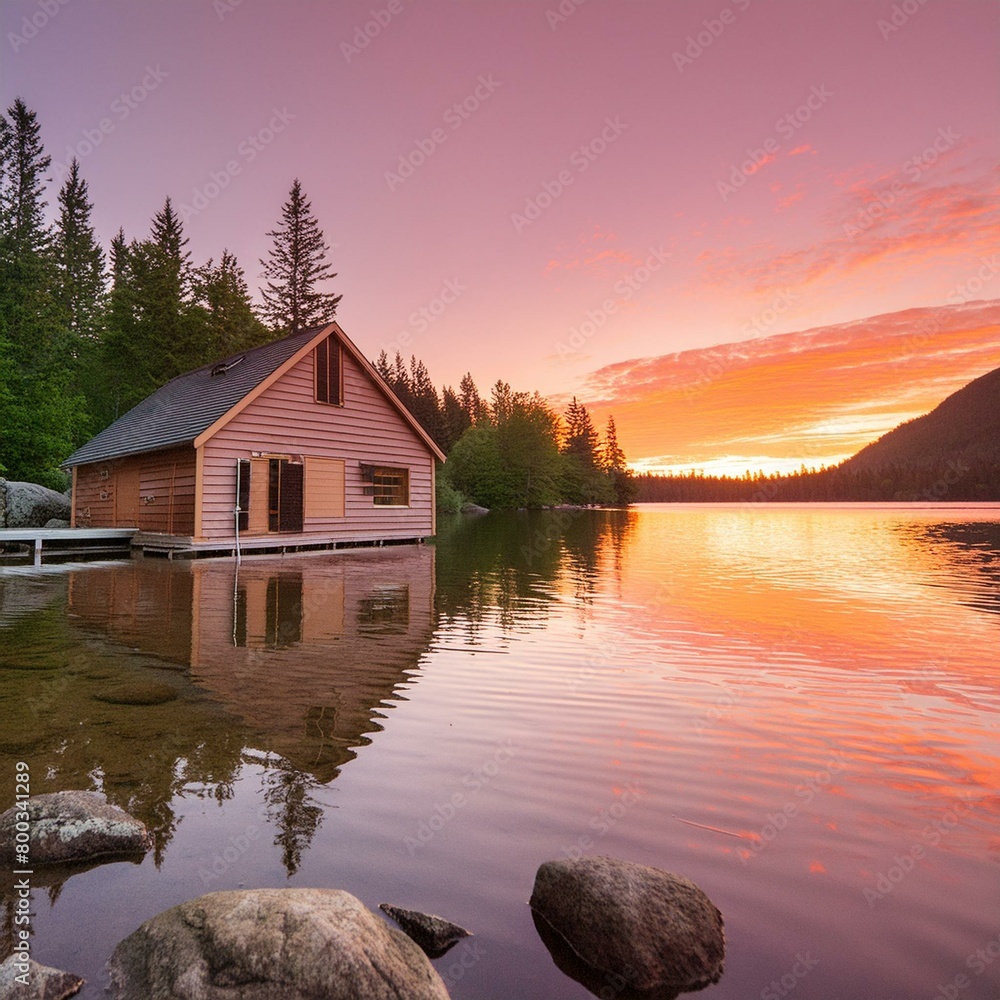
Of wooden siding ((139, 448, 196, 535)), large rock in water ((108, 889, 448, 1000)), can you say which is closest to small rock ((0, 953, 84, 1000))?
large rock in water ((108, 889, 448, 1000))

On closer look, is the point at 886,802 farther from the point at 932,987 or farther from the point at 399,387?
the point at 399,387

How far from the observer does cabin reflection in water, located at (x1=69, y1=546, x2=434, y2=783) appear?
5184 millimetres

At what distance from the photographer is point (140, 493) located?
2047cm

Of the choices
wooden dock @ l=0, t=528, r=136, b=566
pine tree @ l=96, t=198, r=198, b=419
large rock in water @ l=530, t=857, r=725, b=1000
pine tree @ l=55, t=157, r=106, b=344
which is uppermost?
pine tree @ l=55, t=157, r=106, b=344

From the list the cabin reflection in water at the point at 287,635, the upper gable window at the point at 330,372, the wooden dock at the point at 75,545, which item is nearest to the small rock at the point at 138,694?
the cabin reflection in water at the point at 287,635

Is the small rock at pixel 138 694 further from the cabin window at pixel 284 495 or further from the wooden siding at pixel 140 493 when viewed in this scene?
the cabin window at pixel 284 495

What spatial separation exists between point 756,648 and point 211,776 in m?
6.57

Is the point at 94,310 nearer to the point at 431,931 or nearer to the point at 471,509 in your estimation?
the point at 471,509

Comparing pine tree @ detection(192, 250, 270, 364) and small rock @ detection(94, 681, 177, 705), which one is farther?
pine tree @ detection(192, 250, 270, 364)

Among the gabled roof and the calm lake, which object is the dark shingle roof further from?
the calm lake

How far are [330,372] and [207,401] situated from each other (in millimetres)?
3898

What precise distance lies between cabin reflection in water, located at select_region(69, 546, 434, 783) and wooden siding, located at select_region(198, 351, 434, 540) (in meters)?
3.01

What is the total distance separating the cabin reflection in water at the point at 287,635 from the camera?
518 cm

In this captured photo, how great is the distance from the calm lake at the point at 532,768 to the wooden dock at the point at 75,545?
29.4ft
